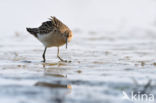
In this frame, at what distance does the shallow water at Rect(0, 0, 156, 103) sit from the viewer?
5.84 metres

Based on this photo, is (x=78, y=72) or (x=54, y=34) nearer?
(x=78, y=72)

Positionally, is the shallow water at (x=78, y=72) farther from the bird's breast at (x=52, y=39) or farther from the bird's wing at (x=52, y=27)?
the bird's wing at (x=52, y=27)

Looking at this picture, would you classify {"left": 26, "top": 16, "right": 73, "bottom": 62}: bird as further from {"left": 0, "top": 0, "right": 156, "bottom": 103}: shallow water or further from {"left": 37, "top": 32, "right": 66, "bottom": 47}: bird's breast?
{"left": 0, "top": 0, "right": 156, "bottom": 103}: shallow water

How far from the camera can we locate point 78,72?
7902 millimetres

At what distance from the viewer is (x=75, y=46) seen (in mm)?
13625

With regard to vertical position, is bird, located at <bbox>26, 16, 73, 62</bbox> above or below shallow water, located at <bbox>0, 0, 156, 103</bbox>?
above

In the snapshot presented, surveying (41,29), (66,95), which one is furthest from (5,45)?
(66,95)

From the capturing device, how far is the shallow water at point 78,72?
19.2ft

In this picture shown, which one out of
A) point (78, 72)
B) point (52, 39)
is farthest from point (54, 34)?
point (78, 72)

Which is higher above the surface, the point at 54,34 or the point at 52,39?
the point at 54,34

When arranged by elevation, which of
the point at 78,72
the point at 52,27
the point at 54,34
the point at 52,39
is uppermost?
the point at 52,27

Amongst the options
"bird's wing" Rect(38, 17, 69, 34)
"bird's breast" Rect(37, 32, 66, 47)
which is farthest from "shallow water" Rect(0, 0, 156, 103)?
"bird's wing" Rect(38, 17, 69, 34)

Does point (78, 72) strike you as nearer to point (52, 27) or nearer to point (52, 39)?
point (52, 39)

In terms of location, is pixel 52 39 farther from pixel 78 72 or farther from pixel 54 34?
pixel 78 72
